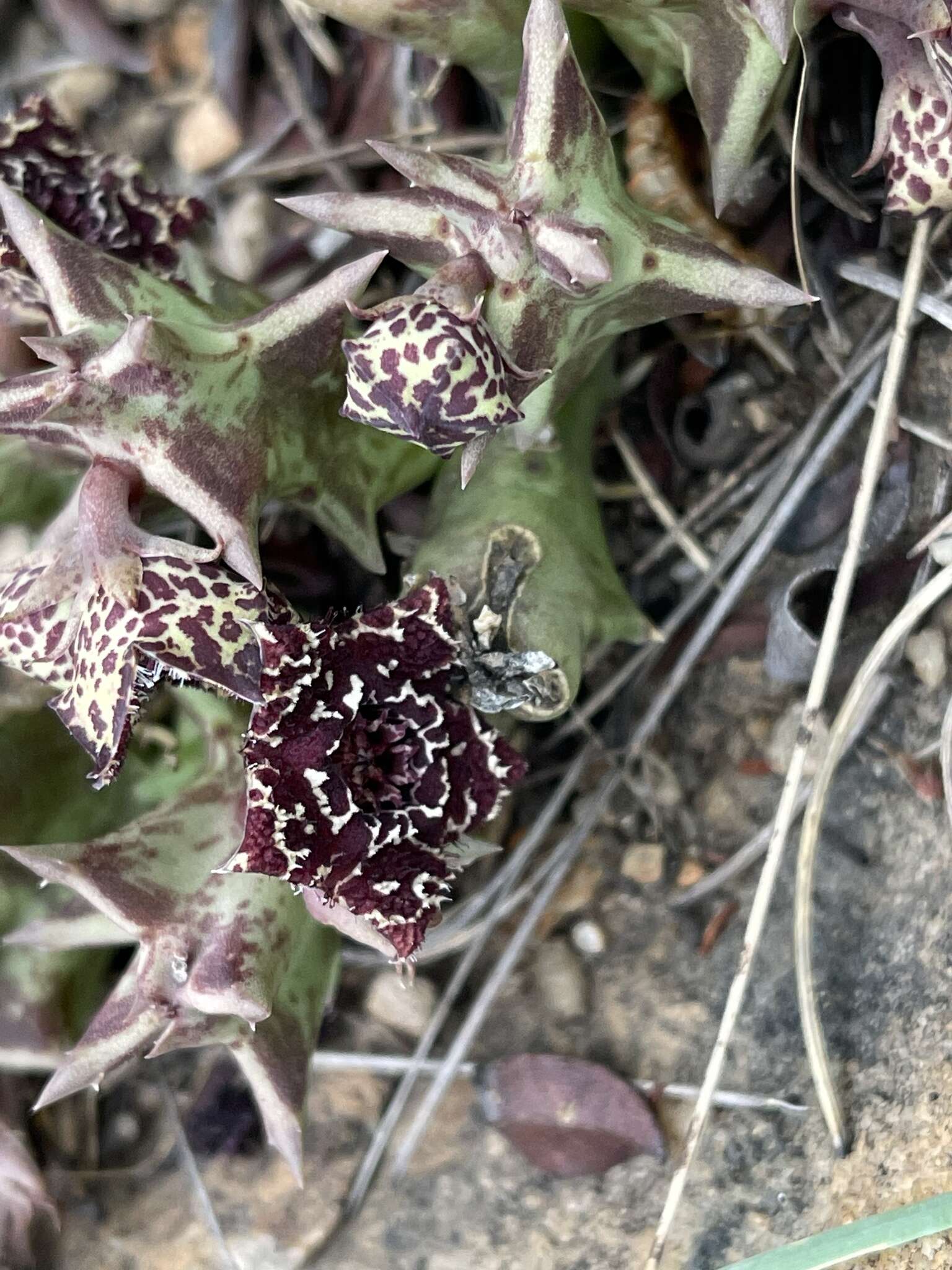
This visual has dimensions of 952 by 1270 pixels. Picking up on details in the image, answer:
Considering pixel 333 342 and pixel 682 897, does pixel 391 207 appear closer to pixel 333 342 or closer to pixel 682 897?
pixel 333 342

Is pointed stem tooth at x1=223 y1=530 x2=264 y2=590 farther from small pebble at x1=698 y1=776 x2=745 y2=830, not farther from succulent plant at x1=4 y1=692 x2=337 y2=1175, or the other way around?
small pebble at x1=698 y1=776 x2=745 y2=830

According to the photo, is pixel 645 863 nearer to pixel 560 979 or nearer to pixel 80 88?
pixel 560 979

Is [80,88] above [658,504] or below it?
above

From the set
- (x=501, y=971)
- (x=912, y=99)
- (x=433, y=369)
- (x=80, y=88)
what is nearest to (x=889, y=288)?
(x=912, y=99)

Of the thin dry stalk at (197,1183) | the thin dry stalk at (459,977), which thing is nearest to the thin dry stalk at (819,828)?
the thin dry stalk at (459,977)

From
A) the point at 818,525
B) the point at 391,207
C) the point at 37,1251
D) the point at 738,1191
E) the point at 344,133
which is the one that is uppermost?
the point at 391,207

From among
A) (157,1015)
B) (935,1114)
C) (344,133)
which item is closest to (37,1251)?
(157,1015)
